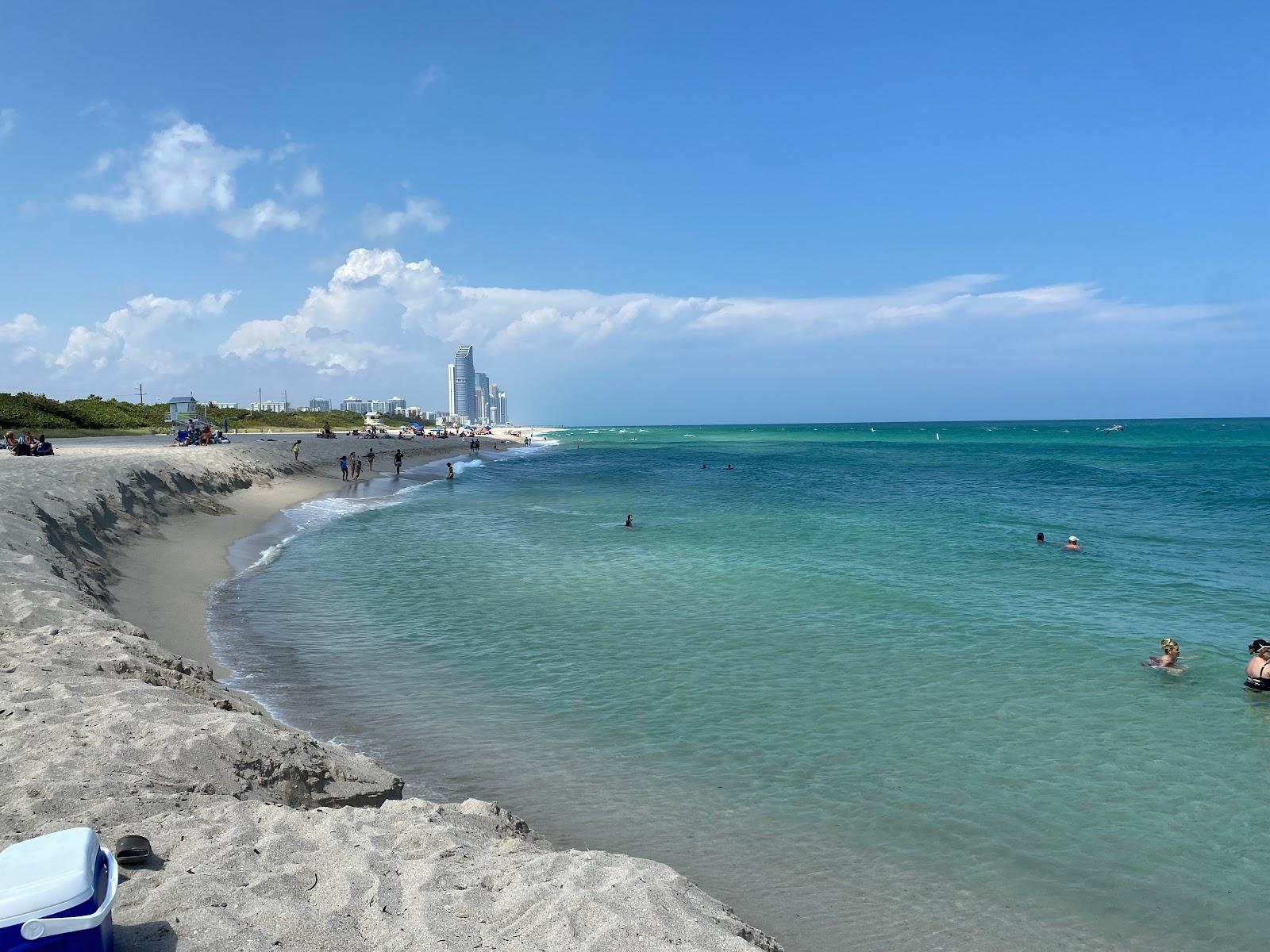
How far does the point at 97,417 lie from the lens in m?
69.6

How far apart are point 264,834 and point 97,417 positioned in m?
79.2

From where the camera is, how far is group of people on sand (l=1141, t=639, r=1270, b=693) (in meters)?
11.6

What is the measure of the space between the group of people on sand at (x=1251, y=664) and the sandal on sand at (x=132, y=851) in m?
14.0

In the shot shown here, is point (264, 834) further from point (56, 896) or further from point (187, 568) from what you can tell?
point (187, 568)

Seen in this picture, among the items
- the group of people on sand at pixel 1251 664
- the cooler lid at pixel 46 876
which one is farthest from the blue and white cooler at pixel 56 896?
the group of people on sand at pixel 1251 664

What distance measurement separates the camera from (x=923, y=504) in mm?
39000

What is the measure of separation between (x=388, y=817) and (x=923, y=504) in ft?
120

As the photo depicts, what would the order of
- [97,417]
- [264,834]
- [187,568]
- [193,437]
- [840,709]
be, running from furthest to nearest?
[97,417] < [193,437] < [187,568] < [840,709] < [264,834]

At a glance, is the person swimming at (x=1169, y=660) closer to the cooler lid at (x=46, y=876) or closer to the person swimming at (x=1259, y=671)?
the person swimming at (x=1259, y=671)

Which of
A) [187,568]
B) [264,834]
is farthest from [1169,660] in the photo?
[187,568]

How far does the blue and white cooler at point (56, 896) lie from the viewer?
11.2 ft

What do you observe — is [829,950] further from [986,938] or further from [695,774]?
[695,774]

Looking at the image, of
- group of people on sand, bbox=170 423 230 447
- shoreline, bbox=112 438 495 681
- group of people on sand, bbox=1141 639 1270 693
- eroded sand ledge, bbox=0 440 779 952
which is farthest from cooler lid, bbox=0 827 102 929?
group of people on sand, bbox=170 423 230 447

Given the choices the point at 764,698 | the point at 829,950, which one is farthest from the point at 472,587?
the point at 829,950
